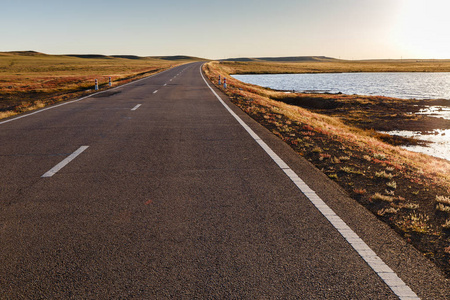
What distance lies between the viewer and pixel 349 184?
537 cm

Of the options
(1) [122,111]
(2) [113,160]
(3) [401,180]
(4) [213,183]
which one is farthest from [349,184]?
(1) [122,111]

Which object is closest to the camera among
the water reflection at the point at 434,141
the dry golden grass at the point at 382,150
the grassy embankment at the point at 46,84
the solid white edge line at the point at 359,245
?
the solid white edge line at the point at 359,245

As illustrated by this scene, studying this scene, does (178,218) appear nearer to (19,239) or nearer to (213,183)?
(213,183)

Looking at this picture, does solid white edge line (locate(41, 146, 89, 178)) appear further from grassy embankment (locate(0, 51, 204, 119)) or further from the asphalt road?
grassy embankment (locate(0, 51, 204, 119))

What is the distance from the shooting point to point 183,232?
139 inches

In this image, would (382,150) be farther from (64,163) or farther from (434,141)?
(434,141)

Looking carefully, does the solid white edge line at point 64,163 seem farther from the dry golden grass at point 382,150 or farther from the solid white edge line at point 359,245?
the dry golden grass at point 382,150

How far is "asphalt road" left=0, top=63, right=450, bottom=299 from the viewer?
2654 millimetres

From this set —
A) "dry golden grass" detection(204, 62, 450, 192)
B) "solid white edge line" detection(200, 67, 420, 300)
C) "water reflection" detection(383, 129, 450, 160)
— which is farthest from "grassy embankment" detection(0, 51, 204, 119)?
"water reflection" detection(383, 129, 450, 160)

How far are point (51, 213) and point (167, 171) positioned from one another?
6.70 feet

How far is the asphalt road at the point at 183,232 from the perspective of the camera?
2.65 m

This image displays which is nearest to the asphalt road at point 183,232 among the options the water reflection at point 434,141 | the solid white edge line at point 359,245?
the solid white edge line at point 359,245

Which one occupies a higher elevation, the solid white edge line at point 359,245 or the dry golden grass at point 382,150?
the solid white edge line at point 359,245

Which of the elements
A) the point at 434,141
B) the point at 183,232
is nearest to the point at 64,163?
the point at 183,232
